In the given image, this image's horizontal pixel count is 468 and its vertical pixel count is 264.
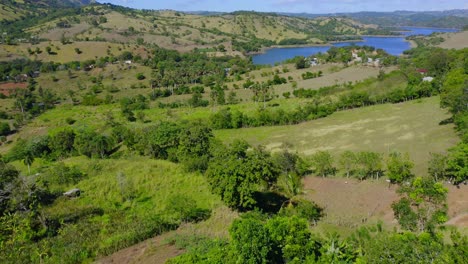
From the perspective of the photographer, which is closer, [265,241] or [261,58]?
[265,241]

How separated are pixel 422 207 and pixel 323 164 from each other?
11.5 metres

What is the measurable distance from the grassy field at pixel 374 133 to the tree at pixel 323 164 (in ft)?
27.3

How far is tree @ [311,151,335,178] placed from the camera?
36.5 metres

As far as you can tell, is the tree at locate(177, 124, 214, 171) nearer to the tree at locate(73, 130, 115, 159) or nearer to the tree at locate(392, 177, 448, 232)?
the tree at locate(73, 130, 115, 159)

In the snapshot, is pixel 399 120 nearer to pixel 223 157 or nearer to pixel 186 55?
pixel 223 157

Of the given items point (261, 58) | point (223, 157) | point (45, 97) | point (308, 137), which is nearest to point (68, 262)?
point (223, 157)

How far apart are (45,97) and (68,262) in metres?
87.6

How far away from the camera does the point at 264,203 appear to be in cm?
3122

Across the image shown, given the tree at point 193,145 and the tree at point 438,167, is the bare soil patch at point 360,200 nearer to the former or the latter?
the tree at point 438,167

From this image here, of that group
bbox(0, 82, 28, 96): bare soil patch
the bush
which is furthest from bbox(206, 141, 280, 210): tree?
the bush

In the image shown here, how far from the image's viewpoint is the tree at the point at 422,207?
2380 centimetres

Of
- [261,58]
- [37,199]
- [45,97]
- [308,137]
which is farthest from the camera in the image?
[261,58]

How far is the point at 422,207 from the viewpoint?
2655 cm

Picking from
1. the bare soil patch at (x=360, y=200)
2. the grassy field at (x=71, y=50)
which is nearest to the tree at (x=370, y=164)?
the bare soil patch at (x=360, y=200)
